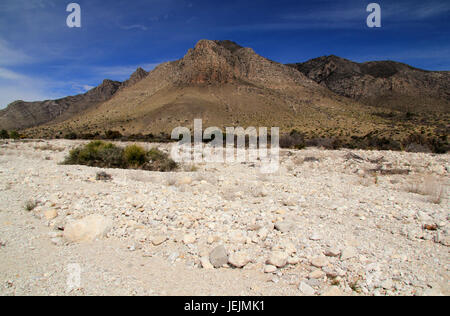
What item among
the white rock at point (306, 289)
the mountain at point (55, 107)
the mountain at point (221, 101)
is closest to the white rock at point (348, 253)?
the white rock at point (306, 289)

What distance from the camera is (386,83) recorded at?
3228 inches

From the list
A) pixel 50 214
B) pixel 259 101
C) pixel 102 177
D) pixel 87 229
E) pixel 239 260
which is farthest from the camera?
pixel 259 101

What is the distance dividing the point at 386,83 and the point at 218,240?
326 ft

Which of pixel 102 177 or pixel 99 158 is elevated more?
pixel 99 158

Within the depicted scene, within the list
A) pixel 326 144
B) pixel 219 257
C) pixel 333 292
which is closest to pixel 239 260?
pixel 219 257

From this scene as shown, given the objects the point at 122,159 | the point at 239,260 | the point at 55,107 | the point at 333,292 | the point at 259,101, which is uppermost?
the point at 55,107

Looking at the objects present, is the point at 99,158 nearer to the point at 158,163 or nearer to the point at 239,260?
the point at 158,163

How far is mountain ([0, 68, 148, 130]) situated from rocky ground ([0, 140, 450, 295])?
103 meters

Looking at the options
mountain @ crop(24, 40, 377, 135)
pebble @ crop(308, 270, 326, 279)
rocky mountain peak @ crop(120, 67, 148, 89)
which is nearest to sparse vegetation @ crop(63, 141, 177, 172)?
pebble @ crop(308, 270, 326, 279)

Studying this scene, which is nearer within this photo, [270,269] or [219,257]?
[270,269]

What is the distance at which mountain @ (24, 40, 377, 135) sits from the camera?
46.1m
